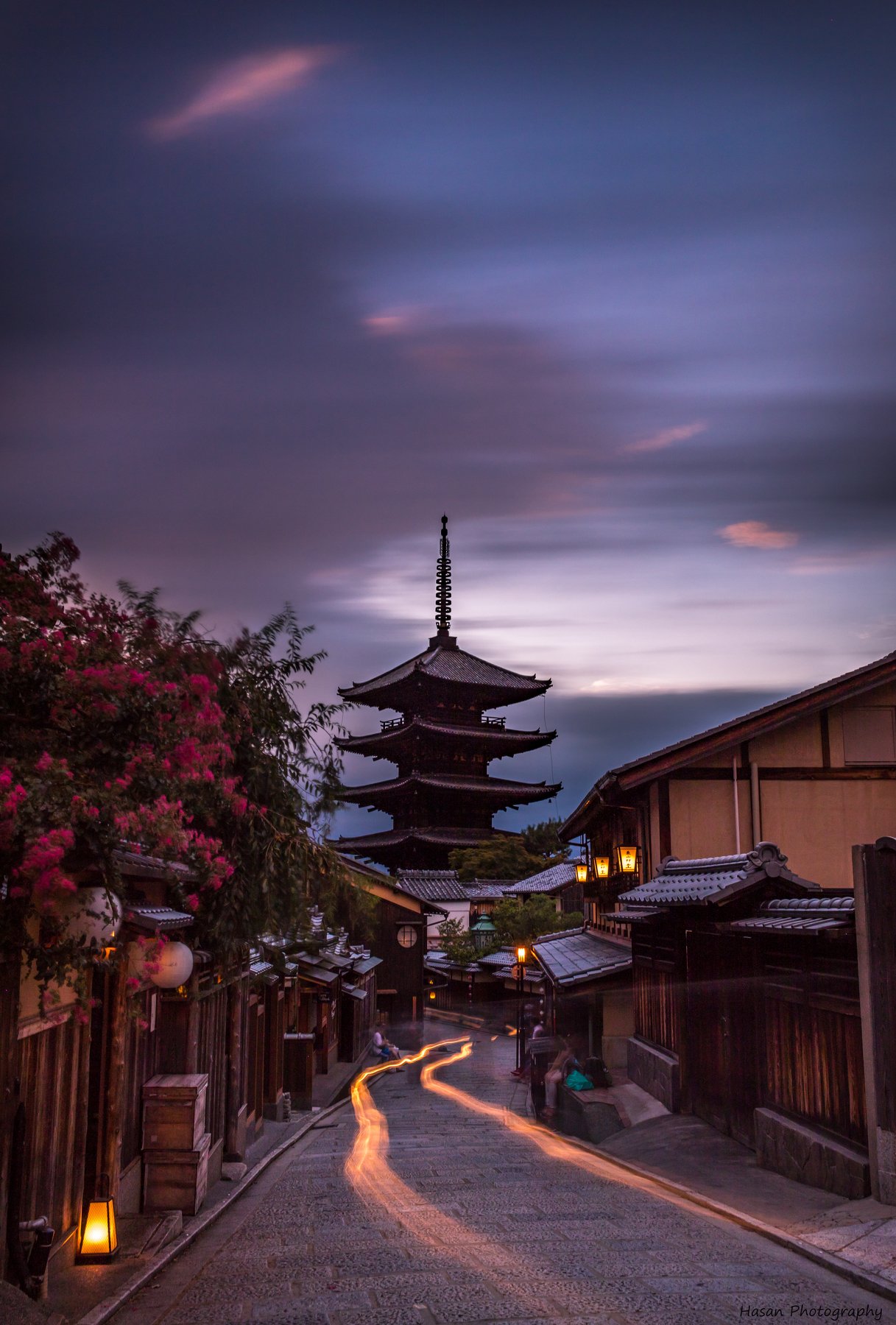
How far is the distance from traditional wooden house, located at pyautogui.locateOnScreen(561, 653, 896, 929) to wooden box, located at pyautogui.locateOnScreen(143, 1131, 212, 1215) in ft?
39.1

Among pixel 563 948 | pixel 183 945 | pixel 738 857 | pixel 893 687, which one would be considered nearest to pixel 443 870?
pixel 563 948

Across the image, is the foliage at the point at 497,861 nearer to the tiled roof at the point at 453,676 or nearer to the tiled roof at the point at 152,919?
the tiled roof at the point at 453,676

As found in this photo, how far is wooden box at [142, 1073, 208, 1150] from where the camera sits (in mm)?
11703

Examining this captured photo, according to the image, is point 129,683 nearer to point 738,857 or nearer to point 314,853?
point 314,853

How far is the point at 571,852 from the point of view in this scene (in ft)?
223

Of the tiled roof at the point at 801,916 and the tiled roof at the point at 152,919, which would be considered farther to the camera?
the tiled roof at the point at 801,916

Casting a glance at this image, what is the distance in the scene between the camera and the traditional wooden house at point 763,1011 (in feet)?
35.9

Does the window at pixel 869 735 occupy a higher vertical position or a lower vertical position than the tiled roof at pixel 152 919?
higher

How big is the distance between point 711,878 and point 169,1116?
7857 millimetres

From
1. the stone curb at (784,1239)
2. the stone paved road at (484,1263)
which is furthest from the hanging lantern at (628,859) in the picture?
the stone paved road at (484,1263)

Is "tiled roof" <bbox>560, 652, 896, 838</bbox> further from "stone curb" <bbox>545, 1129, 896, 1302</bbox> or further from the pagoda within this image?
the pagoda

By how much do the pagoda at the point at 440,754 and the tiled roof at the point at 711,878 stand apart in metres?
42.8


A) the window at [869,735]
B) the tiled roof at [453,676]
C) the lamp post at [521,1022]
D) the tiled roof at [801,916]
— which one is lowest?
the lamp post at [521,1022]

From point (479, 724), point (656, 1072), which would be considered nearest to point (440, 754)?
point (479, 724)
